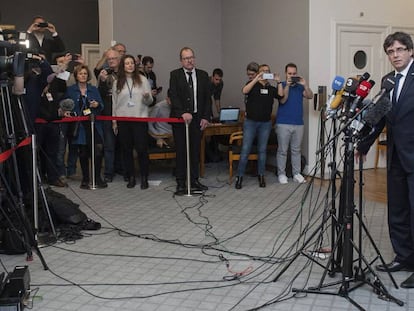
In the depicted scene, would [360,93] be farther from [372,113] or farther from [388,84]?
[388,84]

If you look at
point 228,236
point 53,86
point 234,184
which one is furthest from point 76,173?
point 228,236

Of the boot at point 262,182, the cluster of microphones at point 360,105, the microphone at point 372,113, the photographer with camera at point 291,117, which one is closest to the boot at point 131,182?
the boot at point 262,182

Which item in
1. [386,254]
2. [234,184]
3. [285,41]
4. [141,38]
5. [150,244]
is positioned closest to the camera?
[386,254]

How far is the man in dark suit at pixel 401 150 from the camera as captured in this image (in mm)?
3324

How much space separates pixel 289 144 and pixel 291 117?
14.9 inches

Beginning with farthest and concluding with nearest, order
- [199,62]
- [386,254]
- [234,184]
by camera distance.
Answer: [199,62] < [234,184] < [386,254]

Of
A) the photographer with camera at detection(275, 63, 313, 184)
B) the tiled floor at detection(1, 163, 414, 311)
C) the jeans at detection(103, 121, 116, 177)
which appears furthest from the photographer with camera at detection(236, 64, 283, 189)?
the jeans at detection(103, 121, 116, 177)

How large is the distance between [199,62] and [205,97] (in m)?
2.86

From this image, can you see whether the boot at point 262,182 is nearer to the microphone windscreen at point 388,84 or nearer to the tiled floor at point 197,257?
the tiled floor at point 197,257

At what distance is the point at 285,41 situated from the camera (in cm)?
724

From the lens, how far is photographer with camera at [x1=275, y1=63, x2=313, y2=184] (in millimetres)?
6543

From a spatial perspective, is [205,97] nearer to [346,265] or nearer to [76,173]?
[76,173]

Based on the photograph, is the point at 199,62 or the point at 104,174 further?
the point at 199,62

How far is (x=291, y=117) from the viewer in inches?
259
